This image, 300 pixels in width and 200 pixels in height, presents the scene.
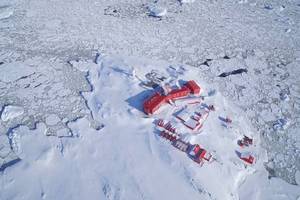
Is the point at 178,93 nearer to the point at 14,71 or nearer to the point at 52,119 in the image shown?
the point at 52,119

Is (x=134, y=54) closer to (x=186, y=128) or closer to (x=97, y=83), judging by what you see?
(x=97, y=83)

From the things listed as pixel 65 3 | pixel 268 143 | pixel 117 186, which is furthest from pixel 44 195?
pixel 65 3

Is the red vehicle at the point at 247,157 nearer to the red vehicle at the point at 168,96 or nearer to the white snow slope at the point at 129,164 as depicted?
the white snow slope at the point at 129,164

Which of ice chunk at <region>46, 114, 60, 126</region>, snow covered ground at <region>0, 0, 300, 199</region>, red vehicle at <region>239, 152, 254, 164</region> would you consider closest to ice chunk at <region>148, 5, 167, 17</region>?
snow covered ground at <region>0, 0, 300, 199</region>

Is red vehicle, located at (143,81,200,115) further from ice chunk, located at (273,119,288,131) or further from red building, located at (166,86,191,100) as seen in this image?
ice chunk, located at (273,119,288,131)

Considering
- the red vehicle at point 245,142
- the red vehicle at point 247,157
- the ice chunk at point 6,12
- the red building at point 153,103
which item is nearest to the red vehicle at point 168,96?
the red building at point 153,103

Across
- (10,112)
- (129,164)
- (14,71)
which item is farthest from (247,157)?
(14,71)
